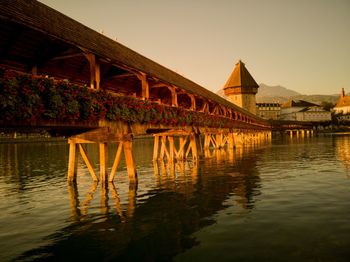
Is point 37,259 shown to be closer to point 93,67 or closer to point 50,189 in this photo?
point 93,67

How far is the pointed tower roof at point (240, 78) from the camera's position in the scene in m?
74.3

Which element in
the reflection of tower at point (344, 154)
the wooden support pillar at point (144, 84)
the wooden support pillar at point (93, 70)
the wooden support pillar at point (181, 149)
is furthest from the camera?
the wooden support pillar at point (181, 149)

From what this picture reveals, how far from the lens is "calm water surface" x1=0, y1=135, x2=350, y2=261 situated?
5.76 m

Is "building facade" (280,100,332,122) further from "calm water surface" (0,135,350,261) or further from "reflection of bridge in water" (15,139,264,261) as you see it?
"reflection of bridge in water" (15,139,264,261)

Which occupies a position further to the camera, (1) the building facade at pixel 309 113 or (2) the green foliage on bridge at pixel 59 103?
(1) the building facade at pixel 309 113

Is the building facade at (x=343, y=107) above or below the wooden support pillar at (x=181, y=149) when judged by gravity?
above

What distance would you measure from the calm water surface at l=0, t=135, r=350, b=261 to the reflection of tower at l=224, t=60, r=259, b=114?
61.5m

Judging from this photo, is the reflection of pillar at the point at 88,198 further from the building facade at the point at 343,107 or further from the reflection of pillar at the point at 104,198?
the building facade at the point at 343,107

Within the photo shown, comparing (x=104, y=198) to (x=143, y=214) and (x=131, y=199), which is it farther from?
(x=143, y=214)

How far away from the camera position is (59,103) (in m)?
8.42

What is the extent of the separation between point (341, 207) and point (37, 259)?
8298 millimetres

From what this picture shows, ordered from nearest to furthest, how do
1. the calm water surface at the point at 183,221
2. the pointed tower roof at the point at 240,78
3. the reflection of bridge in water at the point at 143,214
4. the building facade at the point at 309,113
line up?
the calm water surface at the point at 183,221 → the reflection of bridge in water at the point at 143,214 → the pointed tower roof at the point at 240,78 → the building facade at the point at 309,113

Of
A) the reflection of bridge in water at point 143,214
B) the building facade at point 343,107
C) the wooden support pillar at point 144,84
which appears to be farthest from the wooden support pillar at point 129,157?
the building facade at point 343,107

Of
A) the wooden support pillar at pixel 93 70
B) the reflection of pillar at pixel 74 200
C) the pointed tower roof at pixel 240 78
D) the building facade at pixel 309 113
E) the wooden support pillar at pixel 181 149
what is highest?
the pointed tower roof at pixel 240 78
